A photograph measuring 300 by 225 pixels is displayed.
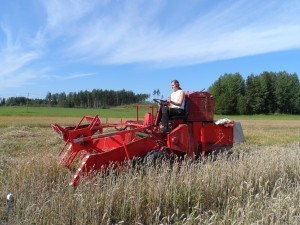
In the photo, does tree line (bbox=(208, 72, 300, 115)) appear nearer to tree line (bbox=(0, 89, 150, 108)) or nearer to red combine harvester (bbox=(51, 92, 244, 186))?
tree line (bbox=(0, 89, 150, 108))

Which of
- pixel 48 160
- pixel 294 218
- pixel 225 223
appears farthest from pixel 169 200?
pixel 48 160

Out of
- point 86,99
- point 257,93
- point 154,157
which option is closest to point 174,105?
point 154,157

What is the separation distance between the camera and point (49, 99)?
13925 centimetres

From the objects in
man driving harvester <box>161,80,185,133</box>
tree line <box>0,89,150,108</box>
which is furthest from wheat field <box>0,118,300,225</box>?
tree line <box>0,89,150,108</box>

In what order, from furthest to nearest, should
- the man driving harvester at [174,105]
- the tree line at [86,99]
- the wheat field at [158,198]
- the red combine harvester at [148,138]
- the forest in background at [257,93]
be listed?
1. the tree line at [86,99]
2. the forest in background at [257,93]
3. the man driving harvester at [174,105]
4. the red combine harvester at [148,138]
5. the wheat field at [158,198]

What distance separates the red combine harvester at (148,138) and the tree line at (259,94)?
78659 mm

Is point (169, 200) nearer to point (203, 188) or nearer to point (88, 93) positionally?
point (203, 188)

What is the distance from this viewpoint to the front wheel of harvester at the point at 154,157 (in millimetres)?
6996

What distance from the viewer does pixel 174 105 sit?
860 centimetres

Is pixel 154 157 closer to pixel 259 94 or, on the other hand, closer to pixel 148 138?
pixel 148 138

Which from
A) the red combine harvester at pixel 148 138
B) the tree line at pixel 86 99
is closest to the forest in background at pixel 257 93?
the tree line at pixel 86 99

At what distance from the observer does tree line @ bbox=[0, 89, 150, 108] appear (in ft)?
432

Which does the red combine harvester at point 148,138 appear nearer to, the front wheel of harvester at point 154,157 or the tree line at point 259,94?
the front wheel of harvester at point 154,157

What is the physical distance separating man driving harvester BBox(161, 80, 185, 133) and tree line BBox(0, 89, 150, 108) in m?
122
